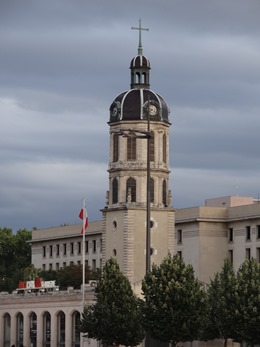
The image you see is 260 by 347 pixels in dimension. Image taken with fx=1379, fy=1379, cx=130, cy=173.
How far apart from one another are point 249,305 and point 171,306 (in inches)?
189

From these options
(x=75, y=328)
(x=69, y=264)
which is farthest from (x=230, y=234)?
(x=75, y=328)

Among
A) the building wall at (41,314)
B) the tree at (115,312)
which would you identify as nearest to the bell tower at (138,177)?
the building wall at (41,314)

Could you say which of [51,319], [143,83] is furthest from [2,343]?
[143,83]

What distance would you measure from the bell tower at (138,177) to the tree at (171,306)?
35314 mm

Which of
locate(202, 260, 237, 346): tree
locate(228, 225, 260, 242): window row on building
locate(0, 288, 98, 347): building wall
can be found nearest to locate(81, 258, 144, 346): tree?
locate(202, 260, 237, 346): tree

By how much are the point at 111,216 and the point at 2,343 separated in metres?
22.8

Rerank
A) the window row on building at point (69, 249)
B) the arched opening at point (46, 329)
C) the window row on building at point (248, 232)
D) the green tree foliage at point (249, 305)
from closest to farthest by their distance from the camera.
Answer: the green tree foliage at point (249, 305)
the arched opening at point (46, 329)
the window row on building at point (248, 232)
the window row on building at point (69, 249)

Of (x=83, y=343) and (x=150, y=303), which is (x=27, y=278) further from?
(x=150, y=303)

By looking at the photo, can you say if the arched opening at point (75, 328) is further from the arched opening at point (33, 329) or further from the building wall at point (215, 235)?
the building wall at point (215, 235)

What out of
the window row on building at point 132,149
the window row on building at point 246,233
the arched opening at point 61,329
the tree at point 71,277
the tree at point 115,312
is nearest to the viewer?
the tree at point 115,312

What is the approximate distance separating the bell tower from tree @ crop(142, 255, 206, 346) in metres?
35.3

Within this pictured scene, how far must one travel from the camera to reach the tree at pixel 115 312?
90062mm

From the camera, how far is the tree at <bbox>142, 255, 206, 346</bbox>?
3339 inches

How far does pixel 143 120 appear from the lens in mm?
122188
